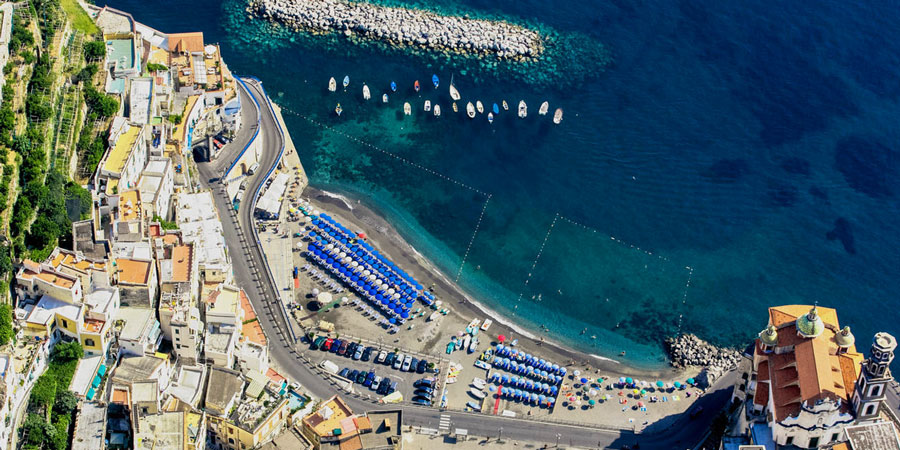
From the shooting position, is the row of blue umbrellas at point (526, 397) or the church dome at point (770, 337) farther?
the row of blue umbrellas at point (526, 397)

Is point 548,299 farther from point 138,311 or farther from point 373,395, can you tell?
point 138,311

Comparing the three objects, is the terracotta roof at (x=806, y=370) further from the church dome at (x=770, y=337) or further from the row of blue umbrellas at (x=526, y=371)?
the row of blue umbrellas at (x=526, y=371)

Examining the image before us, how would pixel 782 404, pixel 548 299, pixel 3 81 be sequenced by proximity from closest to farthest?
pixel 782 404, pixel 3 81, pixel 548 299

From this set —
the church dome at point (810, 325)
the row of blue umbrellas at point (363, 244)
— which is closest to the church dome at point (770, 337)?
the church dome at point (810, 325)

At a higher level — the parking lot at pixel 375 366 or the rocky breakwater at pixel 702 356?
the rocky breakwater at pixel 702 356

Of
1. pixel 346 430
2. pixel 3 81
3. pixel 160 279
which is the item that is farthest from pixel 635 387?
pixel 3 81

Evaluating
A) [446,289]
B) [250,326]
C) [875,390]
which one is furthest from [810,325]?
[250,326]

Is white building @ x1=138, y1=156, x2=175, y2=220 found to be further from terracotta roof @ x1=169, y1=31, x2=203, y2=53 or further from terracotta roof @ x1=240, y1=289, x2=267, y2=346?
terracotta roof @ x1=169, y1=31, x2=203, y2=53
